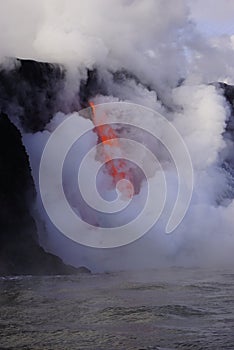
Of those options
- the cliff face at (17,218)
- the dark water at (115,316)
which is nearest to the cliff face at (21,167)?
the cliff face at (17,218)

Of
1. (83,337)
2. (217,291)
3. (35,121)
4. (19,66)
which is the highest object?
(19,66)

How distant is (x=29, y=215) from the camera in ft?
133

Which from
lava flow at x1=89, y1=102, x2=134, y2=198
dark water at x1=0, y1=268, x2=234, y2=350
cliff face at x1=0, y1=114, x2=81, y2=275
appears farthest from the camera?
lava flow at x1=89, y1=102, x2=134, y2=198

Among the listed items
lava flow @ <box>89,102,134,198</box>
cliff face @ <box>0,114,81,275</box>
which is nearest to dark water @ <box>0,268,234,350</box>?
cliff face @ <box>0,114,81,275</box>

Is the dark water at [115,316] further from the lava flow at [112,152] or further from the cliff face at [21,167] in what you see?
the lava flow at [112,152]

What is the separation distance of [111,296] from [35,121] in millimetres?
27237

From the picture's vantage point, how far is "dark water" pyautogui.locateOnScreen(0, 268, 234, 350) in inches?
556

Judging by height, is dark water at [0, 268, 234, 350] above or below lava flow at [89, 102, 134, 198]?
below

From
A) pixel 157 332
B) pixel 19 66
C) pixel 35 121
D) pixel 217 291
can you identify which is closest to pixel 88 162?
pixel 35 121

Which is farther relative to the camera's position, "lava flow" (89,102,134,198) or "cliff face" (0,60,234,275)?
"lava flow" (89,102,134,198)

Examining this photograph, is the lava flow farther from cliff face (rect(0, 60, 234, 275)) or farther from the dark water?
the dark water

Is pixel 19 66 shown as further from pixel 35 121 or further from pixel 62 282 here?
pixel 62 282

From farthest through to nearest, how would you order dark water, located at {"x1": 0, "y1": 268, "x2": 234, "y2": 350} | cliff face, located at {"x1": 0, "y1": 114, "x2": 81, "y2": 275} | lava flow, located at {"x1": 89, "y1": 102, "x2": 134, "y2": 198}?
lava flow, located at {"x1": 89, "y1": 102, "x2": 134, "y2": 198}, cliff face, located at {"x1": 0, "y1": 114, "x2": 81, "y2": 275}, dark water, located at {"x1": 0, "y1": 268, "x2": 234, "y2": 350}

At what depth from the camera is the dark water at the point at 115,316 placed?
14.1 metres
